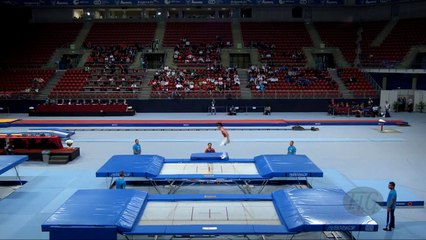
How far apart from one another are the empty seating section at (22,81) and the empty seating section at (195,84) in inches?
389

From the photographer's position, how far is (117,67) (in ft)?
117

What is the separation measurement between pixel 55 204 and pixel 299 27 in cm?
3779

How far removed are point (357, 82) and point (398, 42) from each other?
25.5 ft

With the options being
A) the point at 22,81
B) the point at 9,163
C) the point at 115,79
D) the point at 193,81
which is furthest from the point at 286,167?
the point at 22,81

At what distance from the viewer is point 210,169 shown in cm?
1229

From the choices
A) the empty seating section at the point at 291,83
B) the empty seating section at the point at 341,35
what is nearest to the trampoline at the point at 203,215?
the empty seating section at the point at 291,83

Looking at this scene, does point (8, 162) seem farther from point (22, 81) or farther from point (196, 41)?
point (196, 41)

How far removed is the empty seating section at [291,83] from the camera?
3120cm

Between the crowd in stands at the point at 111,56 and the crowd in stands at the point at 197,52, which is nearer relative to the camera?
the crowd in stands at the point at 111,56

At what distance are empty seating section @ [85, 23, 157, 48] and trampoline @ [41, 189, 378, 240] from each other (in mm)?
Result: 33269

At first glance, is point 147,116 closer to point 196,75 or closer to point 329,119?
point 196,75

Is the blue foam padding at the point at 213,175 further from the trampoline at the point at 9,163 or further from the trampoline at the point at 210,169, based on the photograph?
the trampoline at the point at 9,163

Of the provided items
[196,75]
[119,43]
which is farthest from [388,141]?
[119,43]

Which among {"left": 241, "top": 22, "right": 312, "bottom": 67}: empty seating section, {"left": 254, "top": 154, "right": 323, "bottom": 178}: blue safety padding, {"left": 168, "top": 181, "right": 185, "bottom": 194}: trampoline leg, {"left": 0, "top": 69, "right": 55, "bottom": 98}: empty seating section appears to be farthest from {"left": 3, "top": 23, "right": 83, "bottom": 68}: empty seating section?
{"left": 254, "top": 154, "right": 323, "bottom": 178}: blue safety padding
